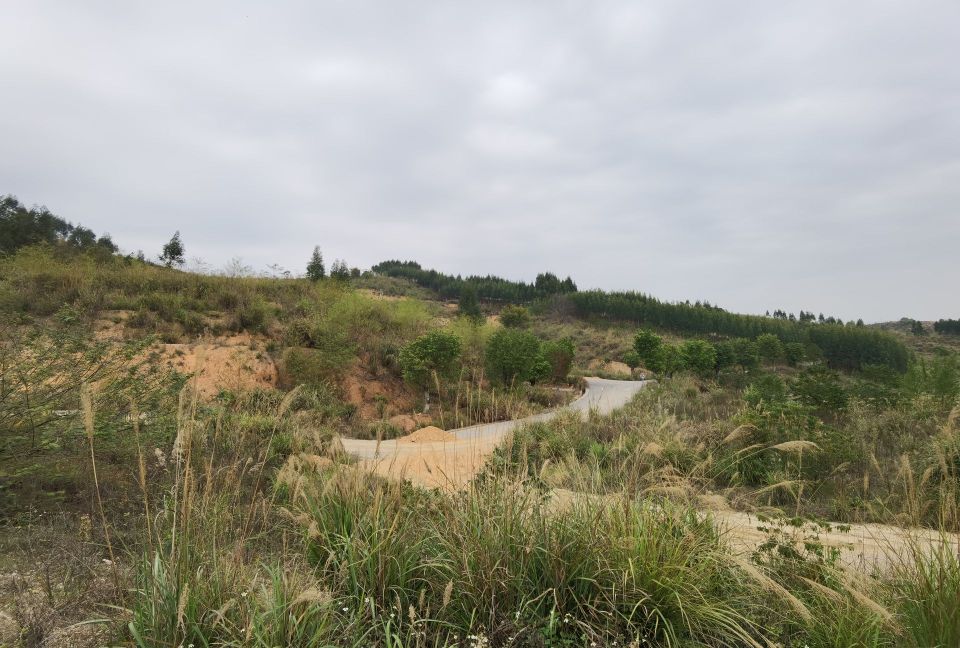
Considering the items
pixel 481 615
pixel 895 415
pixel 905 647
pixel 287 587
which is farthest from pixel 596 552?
pixel 895 415

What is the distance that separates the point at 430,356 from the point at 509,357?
3.69 metres

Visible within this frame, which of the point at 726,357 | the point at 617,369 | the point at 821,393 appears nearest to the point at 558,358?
the point at 821,393

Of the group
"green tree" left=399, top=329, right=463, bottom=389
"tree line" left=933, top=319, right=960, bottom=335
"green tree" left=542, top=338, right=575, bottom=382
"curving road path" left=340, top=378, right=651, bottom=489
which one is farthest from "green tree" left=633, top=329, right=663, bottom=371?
"tree line" left=933, top=319, right=960, bottom=335

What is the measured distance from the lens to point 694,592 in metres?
2.54

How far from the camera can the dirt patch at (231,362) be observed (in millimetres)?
17609

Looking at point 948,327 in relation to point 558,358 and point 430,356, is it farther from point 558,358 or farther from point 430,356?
point 430,356

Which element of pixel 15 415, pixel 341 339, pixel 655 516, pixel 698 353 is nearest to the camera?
pixel 655 516

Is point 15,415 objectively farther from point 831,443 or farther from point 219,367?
point 219,367

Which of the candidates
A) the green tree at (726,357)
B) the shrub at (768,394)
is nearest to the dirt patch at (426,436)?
the shrub at (768,394)

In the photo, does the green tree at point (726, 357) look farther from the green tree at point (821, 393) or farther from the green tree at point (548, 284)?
the green tree at point (548, 284)

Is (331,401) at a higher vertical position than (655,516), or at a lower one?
lower

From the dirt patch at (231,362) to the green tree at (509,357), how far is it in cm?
932

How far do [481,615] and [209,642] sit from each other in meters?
1.33

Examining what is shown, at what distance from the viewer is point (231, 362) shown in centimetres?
1894
